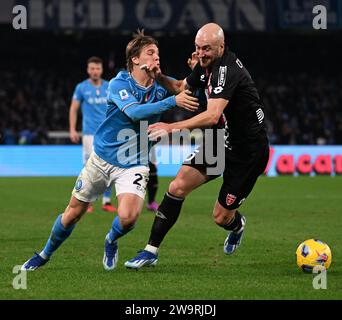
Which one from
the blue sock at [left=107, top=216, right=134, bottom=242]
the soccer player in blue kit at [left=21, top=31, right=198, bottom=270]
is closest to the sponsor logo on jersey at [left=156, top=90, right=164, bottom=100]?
the soccer player in blue kit at [left=21, top=31, right=198, bottom=270]

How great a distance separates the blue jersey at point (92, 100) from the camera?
1398 centimetres

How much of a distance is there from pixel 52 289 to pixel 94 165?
142 cm

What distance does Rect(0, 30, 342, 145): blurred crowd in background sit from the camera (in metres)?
31.5

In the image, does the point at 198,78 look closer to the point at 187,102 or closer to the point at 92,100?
the point at 187,102

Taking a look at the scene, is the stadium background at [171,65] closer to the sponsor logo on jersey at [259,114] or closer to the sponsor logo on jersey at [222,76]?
the sponsor logo on jersey at [259,114]

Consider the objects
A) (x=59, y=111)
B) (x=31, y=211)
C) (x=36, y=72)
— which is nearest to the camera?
(x=31, y=211)

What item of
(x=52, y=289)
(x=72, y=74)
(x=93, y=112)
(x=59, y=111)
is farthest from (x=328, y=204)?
(x=72, y=74)

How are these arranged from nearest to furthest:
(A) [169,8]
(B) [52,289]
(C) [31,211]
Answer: (B) [52,289]
(C) [31,211]
(A) [169,8]

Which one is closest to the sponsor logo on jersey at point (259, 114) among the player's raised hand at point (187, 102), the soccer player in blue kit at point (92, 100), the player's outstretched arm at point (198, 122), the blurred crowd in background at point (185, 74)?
the player's outstretched arm at point (198, 122)

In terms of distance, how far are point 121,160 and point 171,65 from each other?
28188mm

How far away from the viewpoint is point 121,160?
7613 millimetres

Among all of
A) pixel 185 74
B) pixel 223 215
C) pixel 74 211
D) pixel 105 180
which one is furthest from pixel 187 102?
pixel 185 74

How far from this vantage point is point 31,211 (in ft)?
45.9
